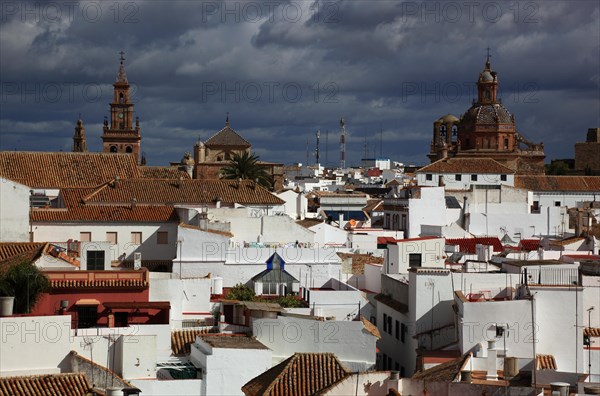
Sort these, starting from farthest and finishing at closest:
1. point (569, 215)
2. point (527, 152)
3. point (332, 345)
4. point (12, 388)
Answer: point (527, 152), point (569, 215), point (332, 345), point (12, 388)

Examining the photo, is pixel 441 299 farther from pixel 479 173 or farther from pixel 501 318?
pixel 479 173

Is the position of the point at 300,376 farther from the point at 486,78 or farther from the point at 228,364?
the point at 486,78

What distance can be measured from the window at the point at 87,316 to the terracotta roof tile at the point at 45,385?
12.4 feet

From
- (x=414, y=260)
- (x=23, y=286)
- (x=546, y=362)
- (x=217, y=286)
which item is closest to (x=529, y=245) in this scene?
(x=414, y=260)

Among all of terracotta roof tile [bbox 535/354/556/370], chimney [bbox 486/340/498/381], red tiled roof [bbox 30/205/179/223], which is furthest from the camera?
red tiled roof [bbox 30/205/179/223]

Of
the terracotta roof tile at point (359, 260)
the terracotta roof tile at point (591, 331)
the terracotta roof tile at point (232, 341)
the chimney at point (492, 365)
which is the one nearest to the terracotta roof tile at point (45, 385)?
the terracotta roof tile at point (232, 341)

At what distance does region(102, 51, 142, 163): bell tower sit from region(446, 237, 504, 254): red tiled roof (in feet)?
172

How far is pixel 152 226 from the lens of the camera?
36938 millimetres

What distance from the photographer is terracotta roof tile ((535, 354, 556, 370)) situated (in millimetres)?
21734

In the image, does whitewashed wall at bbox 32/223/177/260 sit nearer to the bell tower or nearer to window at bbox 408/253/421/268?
window at bbox 408/253/421/268

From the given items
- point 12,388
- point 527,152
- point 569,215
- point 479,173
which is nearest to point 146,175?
point 479,173

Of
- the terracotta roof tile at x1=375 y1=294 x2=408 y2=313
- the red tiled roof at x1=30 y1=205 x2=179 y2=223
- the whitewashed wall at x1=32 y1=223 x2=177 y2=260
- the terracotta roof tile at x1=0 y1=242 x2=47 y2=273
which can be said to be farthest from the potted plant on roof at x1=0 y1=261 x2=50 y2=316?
the red tiled roof at x1=30 y1=205 x2=179 y2=223

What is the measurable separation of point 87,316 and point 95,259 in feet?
22.4

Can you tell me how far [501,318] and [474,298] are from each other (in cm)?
195
